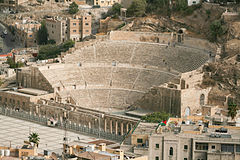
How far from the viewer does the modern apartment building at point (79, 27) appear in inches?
5197

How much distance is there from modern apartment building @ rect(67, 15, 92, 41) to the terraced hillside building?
16621mm

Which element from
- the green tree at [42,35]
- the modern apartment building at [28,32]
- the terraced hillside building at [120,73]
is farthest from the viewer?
the modern apartment building at [28,32]

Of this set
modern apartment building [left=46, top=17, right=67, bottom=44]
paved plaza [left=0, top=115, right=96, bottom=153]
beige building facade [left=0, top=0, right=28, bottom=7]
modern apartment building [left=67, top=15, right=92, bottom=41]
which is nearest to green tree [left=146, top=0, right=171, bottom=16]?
modern apartment building [left=67, top=15, right=92, bottom=41]

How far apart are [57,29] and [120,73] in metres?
29.8

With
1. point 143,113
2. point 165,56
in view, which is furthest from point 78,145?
point 165,56

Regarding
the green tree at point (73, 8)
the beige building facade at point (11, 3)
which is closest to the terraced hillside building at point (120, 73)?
the green tree at point (73, 8)

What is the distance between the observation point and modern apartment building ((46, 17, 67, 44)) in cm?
13275

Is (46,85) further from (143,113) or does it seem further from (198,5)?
(198,5)

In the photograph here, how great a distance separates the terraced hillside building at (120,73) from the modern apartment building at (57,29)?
60.6 feet

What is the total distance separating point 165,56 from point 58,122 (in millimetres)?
21489

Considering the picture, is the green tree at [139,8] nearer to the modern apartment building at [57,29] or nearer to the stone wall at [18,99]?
the modern apartment building at [57,29]

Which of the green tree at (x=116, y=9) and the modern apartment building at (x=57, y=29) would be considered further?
the green tree at (x=116, y=9)

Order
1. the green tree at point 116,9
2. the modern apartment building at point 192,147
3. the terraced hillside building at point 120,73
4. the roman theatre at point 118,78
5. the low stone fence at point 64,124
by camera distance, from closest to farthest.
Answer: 1. the modern apartment building at point 192,147
2. the low stone fence at point 64,124
3. the roman theatre at point 118,78
4. the terraced hillside building at point 120,73
5. the green tree at point 116,9

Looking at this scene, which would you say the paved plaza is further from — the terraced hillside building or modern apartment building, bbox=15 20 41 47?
modern apartment building, bbox=15 20 41 47
